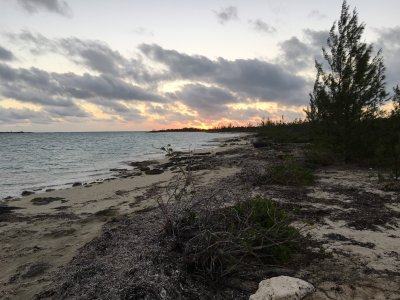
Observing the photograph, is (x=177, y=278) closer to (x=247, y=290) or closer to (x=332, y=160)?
(x=247, y=290)

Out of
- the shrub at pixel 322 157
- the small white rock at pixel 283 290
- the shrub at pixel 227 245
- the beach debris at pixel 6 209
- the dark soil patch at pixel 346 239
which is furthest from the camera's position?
the shrub at pixel 322 157

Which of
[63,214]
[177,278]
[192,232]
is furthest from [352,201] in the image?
[63,214]

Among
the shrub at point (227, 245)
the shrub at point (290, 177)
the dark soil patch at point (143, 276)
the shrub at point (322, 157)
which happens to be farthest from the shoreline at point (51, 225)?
the shrub at point (322, 157)

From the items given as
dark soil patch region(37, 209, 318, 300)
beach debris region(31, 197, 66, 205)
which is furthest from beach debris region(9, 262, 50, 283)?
beach debris region(31, 197, 66, 205)

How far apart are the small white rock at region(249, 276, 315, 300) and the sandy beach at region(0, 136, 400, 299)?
0.16m

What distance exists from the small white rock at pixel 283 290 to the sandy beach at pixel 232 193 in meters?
0.16

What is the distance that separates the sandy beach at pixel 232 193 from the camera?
462cm

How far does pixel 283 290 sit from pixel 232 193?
4.33 meters

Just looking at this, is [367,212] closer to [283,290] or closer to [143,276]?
[283,290]

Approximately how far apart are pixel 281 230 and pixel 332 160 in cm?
1203

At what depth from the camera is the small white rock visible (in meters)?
3.94

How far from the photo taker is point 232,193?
8.28 meters

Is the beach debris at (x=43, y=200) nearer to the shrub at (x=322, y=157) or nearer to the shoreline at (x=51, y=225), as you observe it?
the shoreline at (x=51, y=225)

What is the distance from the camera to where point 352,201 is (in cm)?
907
